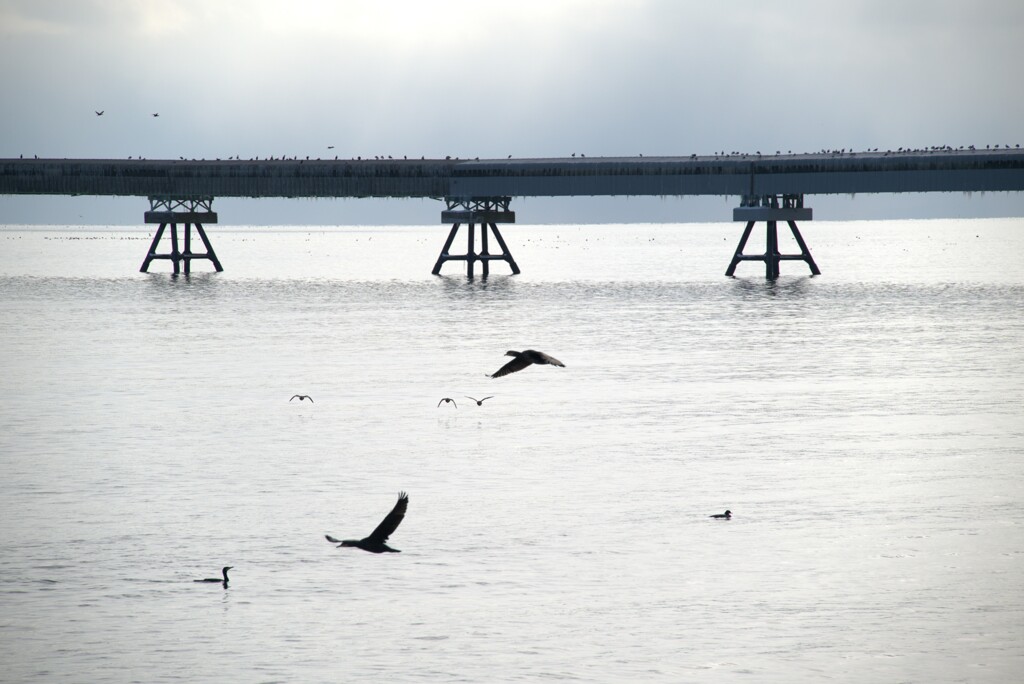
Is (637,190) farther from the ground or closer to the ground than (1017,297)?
farther from the ground

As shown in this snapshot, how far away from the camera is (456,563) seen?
19859 millimetres

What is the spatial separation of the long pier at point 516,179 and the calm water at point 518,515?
163 feet

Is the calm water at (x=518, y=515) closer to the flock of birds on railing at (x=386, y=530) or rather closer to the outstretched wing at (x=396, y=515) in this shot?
the flock of birds on railing at (x=386, y=530)

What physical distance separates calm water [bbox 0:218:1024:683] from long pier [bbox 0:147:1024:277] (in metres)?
49.7

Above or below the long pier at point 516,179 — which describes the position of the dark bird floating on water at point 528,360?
below

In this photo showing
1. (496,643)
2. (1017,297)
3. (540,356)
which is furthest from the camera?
(1017,297)

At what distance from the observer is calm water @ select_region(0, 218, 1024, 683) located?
16297 mm

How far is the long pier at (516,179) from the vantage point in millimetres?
99562

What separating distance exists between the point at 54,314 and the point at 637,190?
4517 cm

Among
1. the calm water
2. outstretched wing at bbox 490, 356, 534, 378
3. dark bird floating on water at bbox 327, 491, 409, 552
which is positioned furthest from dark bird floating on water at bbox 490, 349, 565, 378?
dark bird floating on water at bbox 327, 491, 409, 552

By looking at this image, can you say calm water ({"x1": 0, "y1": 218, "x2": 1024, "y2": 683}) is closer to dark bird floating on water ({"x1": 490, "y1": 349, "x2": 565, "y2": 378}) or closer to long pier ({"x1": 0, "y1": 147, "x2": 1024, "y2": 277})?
dark bird floating on water ({"x1": 490, "y1": 349, "x2": 565, "y2": 378})

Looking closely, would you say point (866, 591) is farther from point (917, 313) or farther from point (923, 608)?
point (917, 313)

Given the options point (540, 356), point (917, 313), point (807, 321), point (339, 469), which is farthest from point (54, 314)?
point (540, 356)

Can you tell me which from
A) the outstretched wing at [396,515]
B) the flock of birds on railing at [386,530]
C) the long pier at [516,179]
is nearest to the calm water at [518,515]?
the flock of birds on railing at [386,530]
